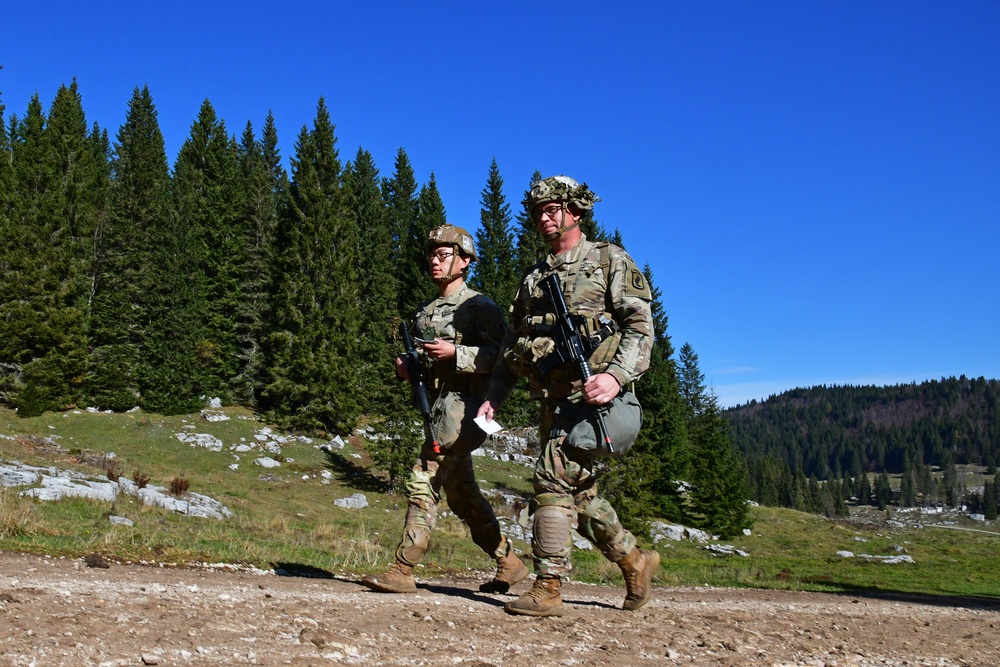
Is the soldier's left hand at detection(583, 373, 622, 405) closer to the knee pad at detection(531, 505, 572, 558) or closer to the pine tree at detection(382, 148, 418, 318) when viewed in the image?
the knee pad at detection(531, 505, 572, 558)

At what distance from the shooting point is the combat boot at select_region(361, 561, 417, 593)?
5801 millimetres

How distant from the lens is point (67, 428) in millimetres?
32406

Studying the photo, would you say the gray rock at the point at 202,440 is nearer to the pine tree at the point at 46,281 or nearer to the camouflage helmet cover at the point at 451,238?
the pine tree at the point at 46,281

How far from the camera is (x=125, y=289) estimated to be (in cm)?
4353

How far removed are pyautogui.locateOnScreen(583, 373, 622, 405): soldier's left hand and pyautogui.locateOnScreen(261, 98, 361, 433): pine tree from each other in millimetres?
34101

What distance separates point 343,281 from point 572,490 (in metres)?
39.1

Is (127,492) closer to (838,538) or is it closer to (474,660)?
(474,660)

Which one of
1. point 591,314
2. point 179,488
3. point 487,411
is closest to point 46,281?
point 179,488

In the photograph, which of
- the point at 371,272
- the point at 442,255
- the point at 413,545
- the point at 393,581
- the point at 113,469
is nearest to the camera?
the point at 393,581

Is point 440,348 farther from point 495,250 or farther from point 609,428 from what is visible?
point 495,250

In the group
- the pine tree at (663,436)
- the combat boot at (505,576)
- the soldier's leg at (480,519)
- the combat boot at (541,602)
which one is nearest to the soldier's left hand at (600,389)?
the combat boot at (541,602)

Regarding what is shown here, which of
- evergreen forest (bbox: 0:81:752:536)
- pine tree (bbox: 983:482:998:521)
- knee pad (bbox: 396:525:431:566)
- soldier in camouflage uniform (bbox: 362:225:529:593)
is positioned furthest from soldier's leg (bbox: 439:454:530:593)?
pine tree (bbox: 983:482:998:521)

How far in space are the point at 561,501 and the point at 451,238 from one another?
8.16ft

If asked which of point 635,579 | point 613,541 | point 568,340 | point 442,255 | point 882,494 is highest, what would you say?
point 442,255
